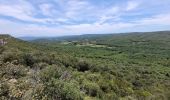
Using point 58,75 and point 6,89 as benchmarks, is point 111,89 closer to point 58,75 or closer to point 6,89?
point 58,75

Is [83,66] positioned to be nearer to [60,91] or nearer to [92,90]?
[92,90]

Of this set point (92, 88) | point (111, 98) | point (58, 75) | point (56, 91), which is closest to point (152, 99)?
point (111, 98)

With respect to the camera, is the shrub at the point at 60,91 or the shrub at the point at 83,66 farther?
the shrub at the point at 83,66

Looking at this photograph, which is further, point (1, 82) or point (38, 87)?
point (38, 87)

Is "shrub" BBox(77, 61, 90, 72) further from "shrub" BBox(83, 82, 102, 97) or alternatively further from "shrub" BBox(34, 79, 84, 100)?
"shrub" BBox(34, 79, 84, 100)

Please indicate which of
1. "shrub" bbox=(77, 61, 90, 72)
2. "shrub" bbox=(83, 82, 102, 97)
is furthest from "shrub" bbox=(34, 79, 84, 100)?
"shrub" bbox=(77, 61, 90, 72)

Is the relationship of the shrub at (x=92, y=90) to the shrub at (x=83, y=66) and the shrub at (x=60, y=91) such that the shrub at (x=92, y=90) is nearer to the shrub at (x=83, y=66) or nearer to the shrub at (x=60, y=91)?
the shrub at (x=60, y=91)

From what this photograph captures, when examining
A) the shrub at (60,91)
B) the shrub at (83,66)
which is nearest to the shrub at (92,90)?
the shrub at (60,91)

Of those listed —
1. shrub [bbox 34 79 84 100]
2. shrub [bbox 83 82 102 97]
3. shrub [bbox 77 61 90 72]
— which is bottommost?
shrub [bbox 77 61 90 72]

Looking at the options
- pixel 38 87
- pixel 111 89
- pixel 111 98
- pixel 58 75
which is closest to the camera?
pixel 38 87

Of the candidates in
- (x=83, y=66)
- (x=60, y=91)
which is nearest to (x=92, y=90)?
(x=60, y=91)

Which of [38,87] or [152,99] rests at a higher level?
[38,87]
